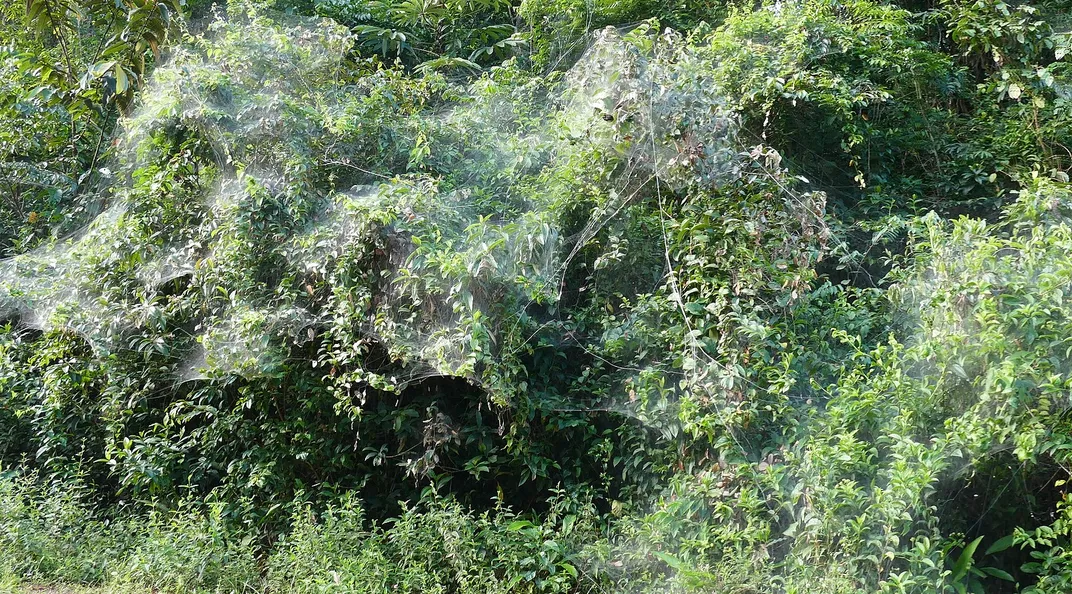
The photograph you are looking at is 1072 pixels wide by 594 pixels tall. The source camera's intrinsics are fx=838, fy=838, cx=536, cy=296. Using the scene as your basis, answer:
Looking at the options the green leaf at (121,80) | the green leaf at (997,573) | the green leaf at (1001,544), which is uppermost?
the green leaf at (121,80)

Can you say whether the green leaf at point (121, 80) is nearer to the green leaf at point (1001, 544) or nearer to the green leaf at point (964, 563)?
the green leaf at point (964, 563)

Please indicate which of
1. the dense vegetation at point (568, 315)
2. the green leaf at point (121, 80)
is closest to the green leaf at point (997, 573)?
the dense vegetation at point (568, 315)

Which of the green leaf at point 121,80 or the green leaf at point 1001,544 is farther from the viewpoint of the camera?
the green leaf at point 121,80

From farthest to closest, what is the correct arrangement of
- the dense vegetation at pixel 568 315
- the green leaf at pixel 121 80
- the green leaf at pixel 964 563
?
the green leaf at pixel 121 80
the dense vegetation at pixel 568 315
the green leaf at pixel 964 563

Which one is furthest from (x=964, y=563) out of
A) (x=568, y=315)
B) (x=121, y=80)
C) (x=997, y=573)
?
(x=121, y=80)

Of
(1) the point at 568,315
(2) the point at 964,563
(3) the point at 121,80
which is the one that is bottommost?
(2) the point at 964,563

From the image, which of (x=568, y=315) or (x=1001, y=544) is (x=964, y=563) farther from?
(x=568, y=315)

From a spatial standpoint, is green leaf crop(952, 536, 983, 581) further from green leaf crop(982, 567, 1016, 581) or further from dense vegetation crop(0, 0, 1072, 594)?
green leaf crop(982, 567, 1016, 581)

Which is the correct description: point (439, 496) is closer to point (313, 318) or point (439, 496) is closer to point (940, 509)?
point (313, 318)

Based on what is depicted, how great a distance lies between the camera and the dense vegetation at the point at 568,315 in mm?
3664

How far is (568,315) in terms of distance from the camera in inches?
196

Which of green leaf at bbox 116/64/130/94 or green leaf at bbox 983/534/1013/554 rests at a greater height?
green leaf at bbox 116/64/130/94

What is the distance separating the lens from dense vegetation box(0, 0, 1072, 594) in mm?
3664

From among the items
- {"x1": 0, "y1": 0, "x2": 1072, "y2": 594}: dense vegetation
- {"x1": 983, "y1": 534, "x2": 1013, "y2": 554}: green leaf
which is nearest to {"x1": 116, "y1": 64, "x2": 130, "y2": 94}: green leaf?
{"x1": 0, "y1": 0, "x2": 1072, "y2": 594}: dense vegetation
